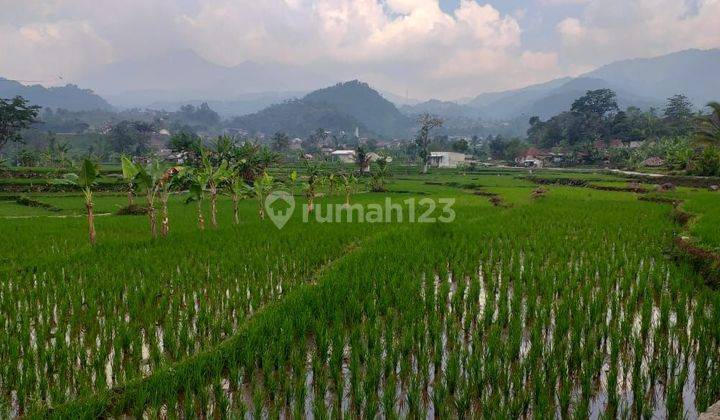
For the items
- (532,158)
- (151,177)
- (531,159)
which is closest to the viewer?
(151,177)

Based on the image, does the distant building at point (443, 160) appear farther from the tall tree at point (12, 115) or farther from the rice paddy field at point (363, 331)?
the rice paddy field at point (363, 331)

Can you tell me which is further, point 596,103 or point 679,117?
point 596,103

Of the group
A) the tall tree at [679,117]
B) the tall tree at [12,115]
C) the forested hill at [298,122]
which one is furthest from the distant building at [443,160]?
the forested hill at [298,122]

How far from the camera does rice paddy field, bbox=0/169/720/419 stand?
12.6 ft

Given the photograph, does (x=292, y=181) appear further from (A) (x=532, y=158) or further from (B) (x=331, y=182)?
(A) (x=532, y=158)

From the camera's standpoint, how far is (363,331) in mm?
5352

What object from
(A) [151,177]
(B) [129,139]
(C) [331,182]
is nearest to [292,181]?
(C) [331,182]

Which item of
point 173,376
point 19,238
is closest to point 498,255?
point 173,376

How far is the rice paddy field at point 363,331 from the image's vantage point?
384 centimetres

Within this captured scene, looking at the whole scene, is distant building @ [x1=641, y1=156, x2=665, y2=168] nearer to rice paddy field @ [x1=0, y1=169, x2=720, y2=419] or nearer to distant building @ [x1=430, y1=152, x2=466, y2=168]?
distant building @ [x1=430, y1=152, x2=466, y2=168]

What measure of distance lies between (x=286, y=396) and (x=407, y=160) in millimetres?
75462

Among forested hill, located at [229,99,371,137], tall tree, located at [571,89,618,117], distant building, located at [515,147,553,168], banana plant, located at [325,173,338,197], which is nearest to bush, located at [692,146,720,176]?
banana plant, located at [325,173,338,197]

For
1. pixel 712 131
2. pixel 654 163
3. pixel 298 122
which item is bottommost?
pixel 654 163

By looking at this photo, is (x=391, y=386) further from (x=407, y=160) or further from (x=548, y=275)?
(x=407, y=160)
